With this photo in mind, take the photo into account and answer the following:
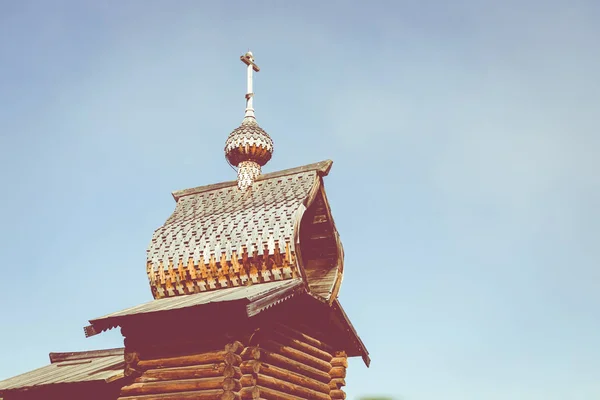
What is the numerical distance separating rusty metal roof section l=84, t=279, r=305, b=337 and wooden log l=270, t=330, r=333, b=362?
0.88 metres

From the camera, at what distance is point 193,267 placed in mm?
15398

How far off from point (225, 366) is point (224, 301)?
1198mm

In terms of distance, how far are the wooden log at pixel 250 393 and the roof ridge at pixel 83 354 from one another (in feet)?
24.3

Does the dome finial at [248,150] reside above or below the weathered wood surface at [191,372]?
above

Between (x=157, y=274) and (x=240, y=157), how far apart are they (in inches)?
147

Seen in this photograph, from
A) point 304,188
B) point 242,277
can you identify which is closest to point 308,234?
point 304,188

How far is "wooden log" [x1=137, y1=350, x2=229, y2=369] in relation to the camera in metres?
13.2

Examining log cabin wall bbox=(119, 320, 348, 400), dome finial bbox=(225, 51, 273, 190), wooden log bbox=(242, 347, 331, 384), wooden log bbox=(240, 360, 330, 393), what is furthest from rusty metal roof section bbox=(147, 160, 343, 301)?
wooden log bbox=(240, 360, 330, 393)

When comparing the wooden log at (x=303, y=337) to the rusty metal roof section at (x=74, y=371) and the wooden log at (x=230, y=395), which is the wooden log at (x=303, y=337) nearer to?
the wooden log at (x=230, y=395)

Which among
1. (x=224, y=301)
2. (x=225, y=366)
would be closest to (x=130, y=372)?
(x=225, y=366)

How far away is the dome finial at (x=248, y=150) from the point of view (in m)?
17.5

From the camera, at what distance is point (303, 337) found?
1511 cm

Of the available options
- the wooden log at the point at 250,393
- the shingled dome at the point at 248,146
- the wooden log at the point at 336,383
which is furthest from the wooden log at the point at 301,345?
the shingled dome at the point at 248,146

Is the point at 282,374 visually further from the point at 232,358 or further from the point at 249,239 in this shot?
the point at 249,239
